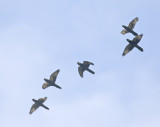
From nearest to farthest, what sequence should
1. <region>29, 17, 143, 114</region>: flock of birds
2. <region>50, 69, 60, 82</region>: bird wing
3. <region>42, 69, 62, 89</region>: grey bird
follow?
<region>29, 17, 143, 114</region>: flock of birds → <region>42, 69, 62, 89</region>: grey bird → <region>50, 69, 60, 82</region>: bird wing

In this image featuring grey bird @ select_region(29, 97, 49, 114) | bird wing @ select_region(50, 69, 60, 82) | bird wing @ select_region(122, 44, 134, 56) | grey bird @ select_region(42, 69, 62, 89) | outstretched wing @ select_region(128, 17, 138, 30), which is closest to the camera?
outstretched wing @ select_region(128, 17, 138, 30)

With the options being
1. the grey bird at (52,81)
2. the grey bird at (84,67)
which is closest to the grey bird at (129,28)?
the grey bird at (84,67)

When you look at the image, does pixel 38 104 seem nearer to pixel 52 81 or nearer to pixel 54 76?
pixel 52 81

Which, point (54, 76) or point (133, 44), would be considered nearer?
point (133, 44)

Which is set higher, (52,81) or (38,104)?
(52,81)

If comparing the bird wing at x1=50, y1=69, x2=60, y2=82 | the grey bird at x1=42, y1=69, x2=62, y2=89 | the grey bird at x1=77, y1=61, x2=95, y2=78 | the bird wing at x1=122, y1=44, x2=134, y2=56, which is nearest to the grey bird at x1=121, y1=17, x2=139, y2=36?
the bird wing at x1=122, y1=44, x2=134, y2=56

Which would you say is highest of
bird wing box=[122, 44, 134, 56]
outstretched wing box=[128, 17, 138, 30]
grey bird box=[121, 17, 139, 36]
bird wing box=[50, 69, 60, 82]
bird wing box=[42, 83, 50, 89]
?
outstretched wing box=[128, 17, 138, 30]

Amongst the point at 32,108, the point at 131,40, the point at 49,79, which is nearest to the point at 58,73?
the point at 49,79

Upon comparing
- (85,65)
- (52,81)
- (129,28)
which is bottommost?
(52,81)

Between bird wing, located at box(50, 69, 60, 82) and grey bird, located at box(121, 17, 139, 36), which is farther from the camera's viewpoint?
bird wing, located at box(50, 69, 60, 82)

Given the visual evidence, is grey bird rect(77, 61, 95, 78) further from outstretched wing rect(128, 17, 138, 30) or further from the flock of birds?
outstretched wing rect(128, 17, 138, 30)

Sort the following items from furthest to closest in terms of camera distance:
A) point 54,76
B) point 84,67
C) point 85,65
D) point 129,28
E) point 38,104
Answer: point 38,104
point 54,76
point 84,67
point 85,65
point 129,28

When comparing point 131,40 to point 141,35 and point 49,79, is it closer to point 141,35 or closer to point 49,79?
point 141,35

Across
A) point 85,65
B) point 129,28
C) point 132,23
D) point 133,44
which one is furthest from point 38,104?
point 132,23
